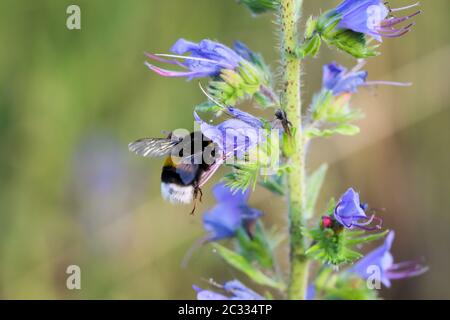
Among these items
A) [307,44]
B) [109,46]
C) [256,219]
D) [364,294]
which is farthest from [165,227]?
[307,44]

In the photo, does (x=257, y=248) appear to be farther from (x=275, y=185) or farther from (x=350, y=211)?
(x=350, y=211)

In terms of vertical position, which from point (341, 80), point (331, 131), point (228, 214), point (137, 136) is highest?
point (137, 136)

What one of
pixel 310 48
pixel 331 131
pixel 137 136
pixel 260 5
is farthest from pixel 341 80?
pixel 137 136

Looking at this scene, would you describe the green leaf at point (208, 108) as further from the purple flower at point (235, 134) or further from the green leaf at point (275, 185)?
the green leaf at point (275, 185)

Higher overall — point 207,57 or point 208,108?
point 207,57

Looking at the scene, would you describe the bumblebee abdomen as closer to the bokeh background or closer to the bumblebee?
the bumblebee

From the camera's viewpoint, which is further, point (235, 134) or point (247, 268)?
point (247, 268)

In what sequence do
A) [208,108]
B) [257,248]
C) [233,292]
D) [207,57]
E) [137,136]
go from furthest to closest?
[137,136]
[257,248]
[233,292]
[207,57]
[208,108]

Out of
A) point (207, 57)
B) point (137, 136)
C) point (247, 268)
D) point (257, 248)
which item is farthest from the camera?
point (137, 136)
